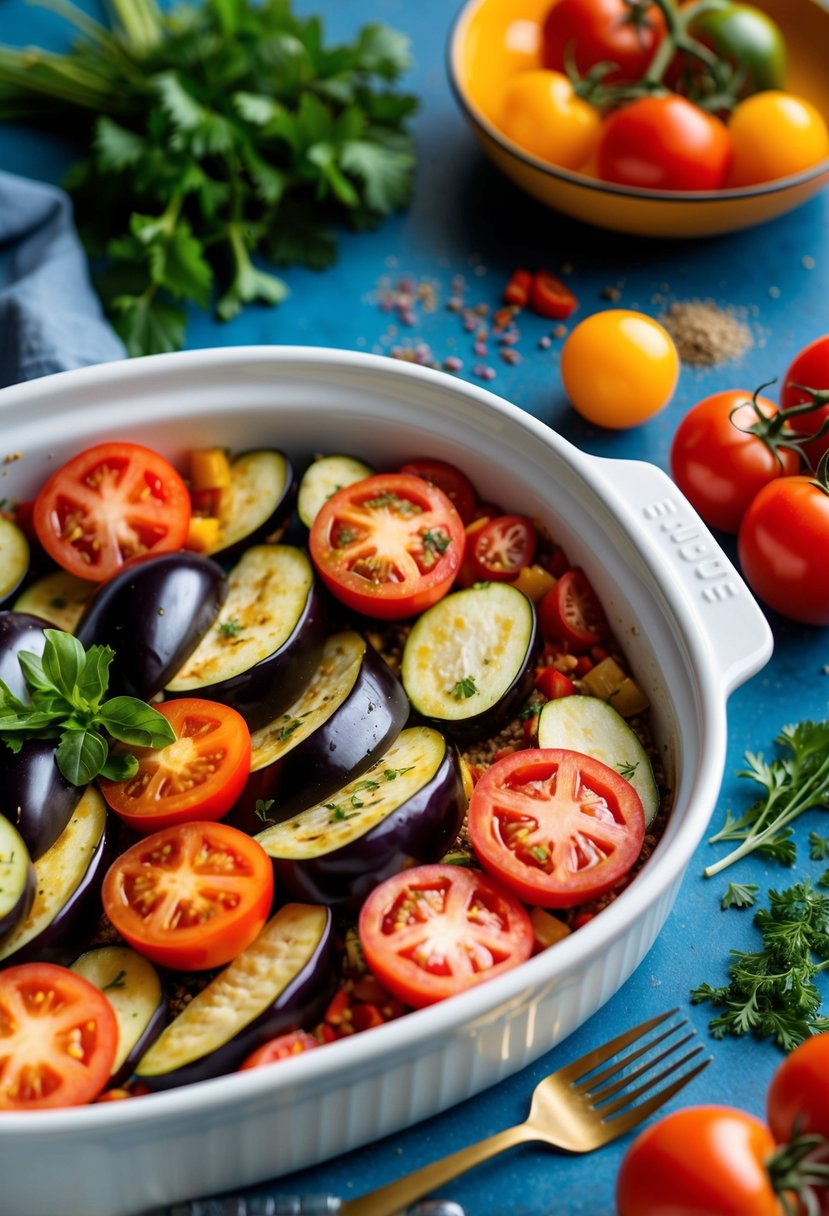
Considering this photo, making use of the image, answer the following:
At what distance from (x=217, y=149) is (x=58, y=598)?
141 centimetres

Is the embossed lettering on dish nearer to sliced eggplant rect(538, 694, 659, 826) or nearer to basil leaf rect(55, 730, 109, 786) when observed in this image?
sliced eggplant rect(538, 694, 659, 826)

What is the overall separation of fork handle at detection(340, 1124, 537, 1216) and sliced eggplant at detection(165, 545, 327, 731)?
2.90 ft

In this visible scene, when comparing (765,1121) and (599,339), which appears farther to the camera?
(599,339)

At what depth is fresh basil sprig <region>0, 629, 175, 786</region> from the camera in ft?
7.32

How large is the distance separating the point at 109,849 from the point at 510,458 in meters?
1.12

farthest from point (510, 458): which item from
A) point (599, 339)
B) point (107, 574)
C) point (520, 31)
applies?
point (520, 31)

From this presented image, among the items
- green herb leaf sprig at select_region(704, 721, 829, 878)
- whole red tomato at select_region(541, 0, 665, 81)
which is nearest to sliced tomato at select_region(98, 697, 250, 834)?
green herb leaf sprig at select_region(704, 721, 829, 878)

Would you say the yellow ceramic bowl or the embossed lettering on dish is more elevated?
the yellow ceramic bowl

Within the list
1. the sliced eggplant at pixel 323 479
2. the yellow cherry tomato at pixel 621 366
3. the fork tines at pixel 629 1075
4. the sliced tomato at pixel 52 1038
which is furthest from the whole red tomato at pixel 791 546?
A: the sliced tomato at pixel 52 1038

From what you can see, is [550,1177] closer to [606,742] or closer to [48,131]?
[606,742]

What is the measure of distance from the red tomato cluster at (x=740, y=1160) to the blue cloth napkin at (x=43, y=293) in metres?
2.16

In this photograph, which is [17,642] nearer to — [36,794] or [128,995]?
[36,794]

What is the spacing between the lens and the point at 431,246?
3.65 m

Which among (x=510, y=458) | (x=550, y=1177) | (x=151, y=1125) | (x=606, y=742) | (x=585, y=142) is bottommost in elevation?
(x=550, y=1177)
